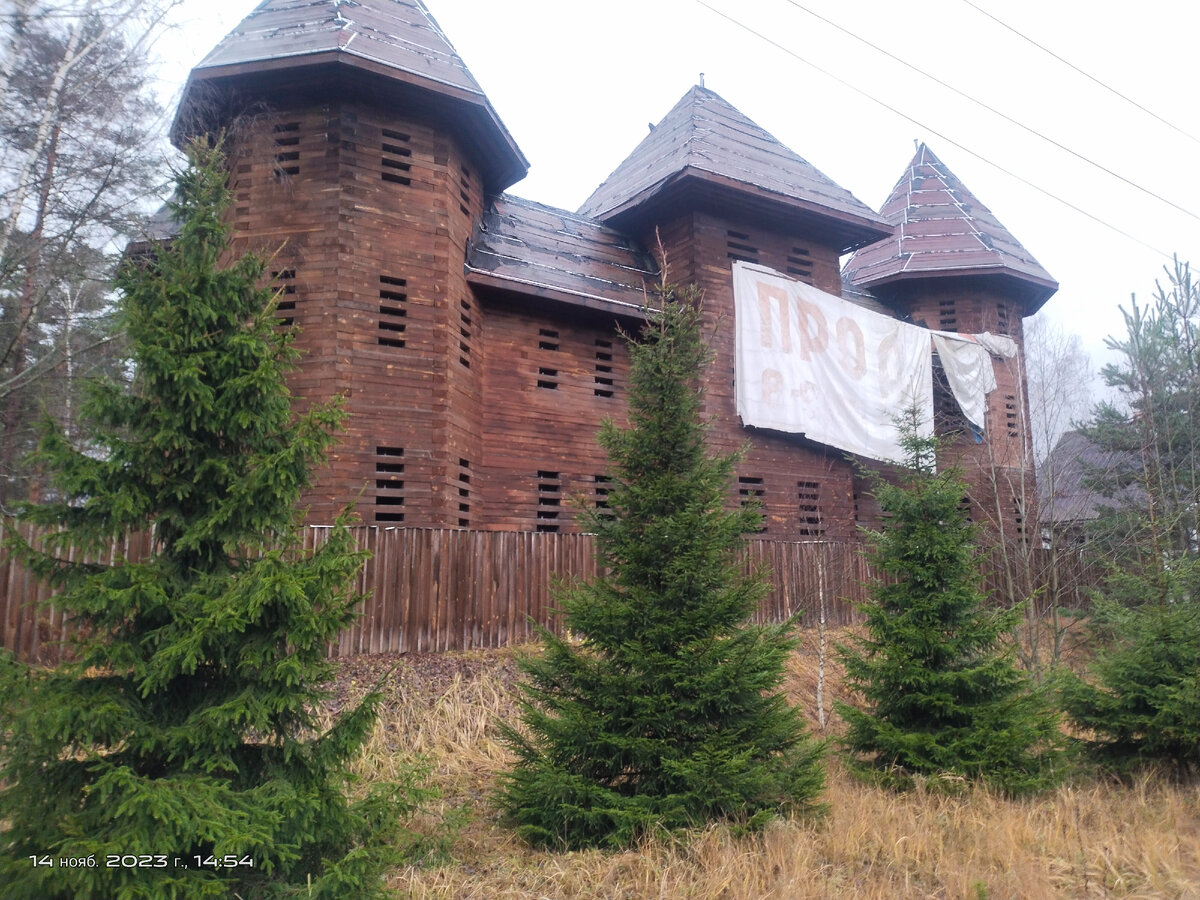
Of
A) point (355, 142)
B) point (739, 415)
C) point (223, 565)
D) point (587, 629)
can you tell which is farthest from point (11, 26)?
point (739, 415)

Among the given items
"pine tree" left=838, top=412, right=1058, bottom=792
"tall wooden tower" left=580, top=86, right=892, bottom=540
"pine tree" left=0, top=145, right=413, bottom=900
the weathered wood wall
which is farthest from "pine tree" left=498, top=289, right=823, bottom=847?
the weathered wood wall

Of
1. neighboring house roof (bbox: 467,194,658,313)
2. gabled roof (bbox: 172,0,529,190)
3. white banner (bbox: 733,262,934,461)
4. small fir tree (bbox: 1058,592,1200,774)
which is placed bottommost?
small fir tree (bbox: 1058,592,1200,774)

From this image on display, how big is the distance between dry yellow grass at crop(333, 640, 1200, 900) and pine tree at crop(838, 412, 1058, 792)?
14.0 inches

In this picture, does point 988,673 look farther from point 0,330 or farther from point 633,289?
point 0,330

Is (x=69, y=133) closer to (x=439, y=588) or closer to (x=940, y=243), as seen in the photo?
(x=439, y=588)

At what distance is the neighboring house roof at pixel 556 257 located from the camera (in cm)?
1495

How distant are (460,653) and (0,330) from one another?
1250 centimetres

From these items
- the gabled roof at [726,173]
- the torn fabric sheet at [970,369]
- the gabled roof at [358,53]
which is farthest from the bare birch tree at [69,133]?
the torn fabric sheet at [970,369]

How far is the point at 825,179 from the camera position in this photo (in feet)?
64.0

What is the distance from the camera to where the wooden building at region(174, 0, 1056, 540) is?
12578mm

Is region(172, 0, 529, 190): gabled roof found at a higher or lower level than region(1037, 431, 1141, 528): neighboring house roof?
higher

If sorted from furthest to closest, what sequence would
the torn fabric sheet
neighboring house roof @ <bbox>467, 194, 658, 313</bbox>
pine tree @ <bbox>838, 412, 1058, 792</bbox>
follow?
the torn fabric sheet
neighboring house roof @ <bbox>467, 194, 658, 313</bbox>
pine tree @ <bbox>838, 412, 1058, 792</bbox>

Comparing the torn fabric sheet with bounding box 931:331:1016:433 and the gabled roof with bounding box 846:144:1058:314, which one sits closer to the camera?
the torn fabric sheet with bounding box 931:331:1016:433

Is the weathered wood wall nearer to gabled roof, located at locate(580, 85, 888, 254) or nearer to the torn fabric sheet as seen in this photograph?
gabled roof, located at locate(580, 85, 888, 254)
